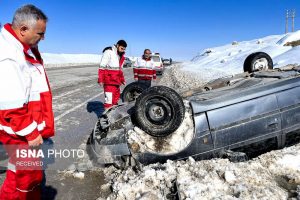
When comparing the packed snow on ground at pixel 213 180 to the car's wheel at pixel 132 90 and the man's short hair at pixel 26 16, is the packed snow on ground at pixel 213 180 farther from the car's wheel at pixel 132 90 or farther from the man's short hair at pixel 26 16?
the car's wheel at pixel 132 90

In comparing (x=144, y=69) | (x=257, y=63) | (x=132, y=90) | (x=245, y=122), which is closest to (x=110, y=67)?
(x=132, y=90)

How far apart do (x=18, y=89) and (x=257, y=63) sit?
5.46 meters

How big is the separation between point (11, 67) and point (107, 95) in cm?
454

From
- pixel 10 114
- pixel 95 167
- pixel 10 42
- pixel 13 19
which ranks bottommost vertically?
pixel 95 167

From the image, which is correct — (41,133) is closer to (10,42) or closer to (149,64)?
(10,42)

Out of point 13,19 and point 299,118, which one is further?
point 299,118

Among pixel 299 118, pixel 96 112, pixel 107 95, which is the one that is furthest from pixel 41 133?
pixel 96 112

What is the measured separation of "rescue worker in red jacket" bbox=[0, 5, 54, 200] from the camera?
7.23 ft

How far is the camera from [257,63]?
21.8ft

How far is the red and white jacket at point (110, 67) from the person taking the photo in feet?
21.8

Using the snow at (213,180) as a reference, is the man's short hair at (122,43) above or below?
above

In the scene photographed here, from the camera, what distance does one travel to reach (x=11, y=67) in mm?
2195

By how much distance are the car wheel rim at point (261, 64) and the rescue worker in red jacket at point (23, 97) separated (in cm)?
502

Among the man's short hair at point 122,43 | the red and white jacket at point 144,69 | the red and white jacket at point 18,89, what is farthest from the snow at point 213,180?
the red and white jacket at point 144,69
